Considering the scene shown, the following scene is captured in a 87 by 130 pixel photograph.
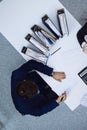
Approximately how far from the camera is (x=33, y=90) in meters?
1.65

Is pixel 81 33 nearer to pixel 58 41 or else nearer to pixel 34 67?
pixel 58 41

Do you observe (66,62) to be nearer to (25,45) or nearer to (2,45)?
(25,45)

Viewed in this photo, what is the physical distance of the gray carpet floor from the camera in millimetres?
1788

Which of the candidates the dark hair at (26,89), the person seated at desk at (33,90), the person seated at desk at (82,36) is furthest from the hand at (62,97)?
the person seated at desk at (82,36)

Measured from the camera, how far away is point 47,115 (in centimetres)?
187

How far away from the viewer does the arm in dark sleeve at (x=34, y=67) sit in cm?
163

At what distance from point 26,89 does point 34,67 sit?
0.45 ft

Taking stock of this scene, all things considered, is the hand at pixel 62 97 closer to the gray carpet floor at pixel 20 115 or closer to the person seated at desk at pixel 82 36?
the gray carpet floor at pixel 20 115

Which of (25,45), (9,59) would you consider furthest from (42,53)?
(9,59)

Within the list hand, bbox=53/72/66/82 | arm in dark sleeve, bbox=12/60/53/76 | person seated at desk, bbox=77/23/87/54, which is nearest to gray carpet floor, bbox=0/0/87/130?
arm in dark sleeve, bbox=12/60/53/76

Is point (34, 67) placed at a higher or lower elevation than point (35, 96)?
higher

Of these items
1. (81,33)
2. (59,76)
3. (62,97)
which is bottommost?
(62,97)

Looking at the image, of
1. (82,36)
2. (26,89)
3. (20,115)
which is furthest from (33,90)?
(82,36)

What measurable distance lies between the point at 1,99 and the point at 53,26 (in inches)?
23.7
